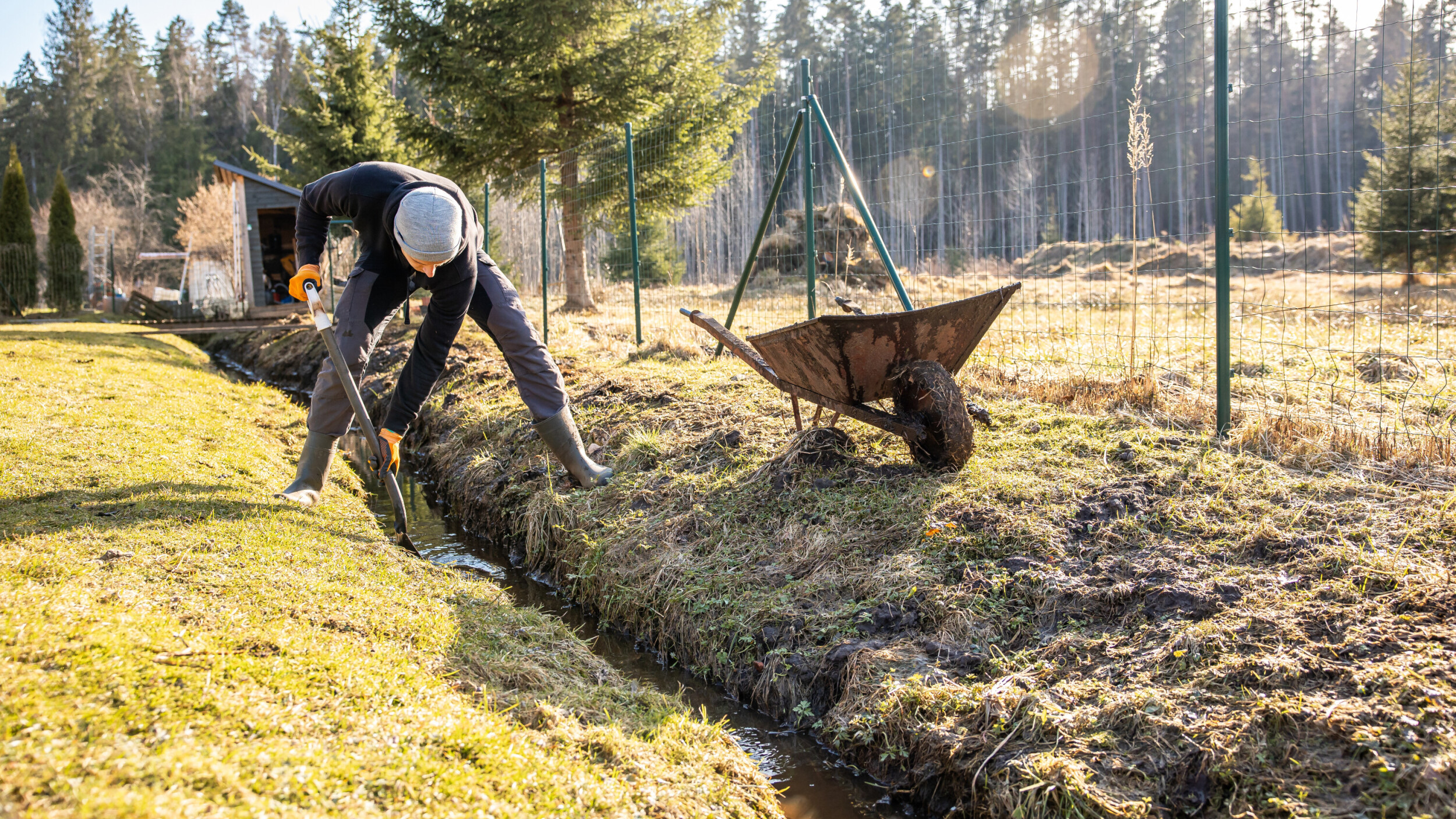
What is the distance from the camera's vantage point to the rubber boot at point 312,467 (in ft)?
14.5

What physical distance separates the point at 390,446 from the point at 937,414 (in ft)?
8.78

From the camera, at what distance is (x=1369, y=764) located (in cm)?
213

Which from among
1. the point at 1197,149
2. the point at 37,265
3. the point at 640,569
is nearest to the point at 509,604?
the point at 640,569

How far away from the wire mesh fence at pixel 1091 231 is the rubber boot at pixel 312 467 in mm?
3079

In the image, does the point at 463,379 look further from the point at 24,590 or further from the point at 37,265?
the point at 37,265

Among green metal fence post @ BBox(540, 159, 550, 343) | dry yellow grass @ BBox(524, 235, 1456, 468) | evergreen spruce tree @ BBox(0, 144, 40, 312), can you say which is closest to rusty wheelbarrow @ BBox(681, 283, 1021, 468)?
dry yellow grass @ BBox(524, 235, 1456, 468)

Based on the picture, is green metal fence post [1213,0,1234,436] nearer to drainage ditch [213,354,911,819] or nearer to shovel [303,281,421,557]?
drainage ditch [213,354,911,819]

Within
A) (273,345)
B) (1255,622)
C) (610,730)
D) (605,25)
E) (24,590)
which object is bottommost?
(610,730)

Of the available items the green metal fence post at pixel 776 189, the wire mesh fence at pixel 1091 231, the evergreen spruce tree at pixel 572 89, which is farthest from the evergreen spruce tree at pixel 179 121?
the green metal fence post at pixel 776 189

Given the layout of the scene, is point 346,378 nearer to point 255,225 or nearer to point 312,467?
point 312,467

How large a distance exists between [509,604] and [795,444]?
5.53 feet

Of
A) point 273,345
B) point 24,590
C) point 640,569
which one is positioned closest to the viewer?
point 24,590

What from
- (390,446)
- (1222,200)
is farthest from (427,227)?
(1222,200)

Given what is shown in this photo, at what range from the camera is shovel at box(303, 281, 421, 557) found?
4125mm
